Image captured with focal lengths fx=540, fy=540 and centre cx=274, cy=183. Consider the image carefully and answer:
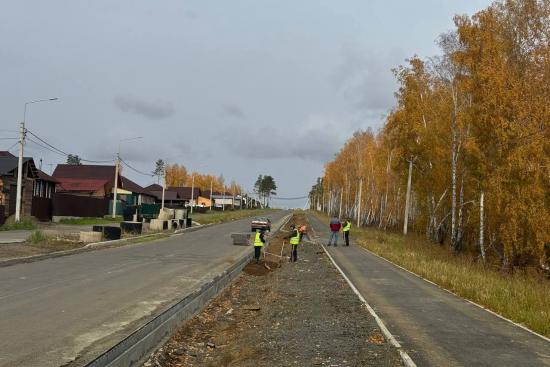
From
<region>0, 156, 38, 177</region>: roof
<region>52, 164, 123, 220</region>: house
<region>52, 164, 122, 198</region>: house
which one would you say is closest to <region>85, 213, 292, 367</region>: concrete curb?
<region>0, 156, 38, 177</region>: roof

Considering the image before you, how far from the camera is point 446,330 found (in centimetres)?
918

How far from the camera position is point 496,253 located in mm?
26094

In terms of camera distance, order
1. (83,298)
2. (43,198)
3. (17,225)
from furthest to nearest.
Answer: (43,198) → (17,225) → (83,298)

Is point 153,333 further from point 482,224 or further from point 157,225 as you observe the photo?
point 157,225

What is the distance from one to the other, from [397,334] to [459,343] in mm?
980

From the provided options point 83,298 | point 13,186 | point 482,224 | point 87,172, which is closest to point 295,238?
point 482,224

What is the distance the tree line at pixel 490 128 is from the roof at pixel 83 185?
4066 cm

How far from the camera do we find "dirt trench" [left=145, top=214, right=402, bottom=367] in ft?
24.5

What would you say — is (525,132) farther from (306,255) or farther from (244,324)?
(244,324)

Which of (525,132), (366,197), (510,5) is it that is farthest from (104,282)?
(366,197)

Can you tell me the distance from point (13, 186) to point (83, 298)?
31061mm

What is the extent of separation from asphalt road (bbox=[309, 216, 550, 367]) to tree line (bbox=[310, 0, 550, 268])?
26.9ft

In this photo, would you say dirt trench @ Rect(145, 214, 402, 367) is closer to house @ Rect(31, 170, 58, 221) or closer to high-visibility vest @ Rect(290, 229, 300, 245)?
high-visibility vest @ Rect(290, 229, 300, 245)

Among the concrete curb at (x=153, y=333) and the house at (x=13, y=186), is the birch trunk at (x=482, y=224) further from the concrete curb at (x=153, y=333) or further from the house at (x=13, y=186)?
the house at (x=13, y=186)
